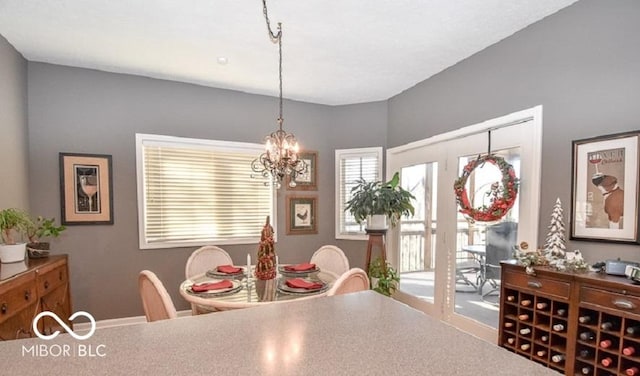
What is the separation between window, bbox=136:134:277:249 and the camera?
3.46 metres

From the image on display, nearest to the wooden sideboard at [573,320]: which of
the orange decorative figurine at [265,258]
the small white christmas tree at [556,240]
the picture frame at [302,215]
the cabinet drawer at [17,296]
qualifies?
the small white christmas tree at [556,240]

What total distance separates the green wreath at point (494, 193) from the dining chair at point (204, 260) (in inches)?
94.9

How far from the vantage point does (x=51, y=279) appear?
2.48m

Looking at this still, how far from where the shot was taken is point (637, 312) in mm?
1541

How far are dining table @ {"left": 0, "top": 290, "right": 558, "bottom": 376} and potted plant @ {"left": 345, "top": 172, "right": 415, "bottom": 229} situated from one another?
2.44 metres

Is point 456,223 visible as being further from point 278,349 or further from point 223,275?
point 278,349

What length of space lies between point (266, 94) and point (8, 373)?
12.0 ft

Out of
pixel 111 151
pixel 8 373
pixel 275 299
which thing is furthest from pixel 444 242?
pixel 111 151

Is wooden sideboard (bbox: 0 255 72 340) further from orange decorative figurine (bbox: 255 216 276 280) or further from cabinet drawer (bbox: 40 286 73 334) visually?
orange decorative figurine (bbox: 255 216 276 280)

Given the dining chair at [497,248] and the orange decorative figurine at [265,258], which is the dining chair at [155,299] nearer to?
the orange decorative figurine at [265,258]

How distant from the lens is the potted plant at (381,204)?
352cm

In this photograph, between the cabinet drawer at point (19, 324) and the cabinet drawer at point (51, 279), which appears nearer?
the cabinet drawer at point (19, 324)

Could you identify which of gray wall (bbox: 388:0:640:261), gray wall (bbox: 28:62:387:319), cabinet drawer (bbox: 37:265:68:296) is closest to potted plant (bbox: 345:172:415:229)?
gray wall (bbox: 388:0:640:261)

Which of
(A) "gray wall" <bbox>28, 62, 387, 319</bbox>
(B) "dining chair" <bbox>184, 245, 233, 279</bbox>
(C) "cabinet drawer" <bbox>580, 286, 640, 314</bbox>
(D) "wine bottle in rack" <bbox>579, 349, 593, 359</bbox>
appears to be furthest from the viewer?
(A) "gray wall" <bbox>28, 62, 387, 319</bbox>
